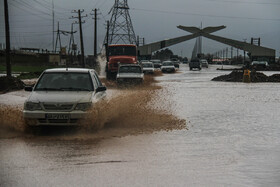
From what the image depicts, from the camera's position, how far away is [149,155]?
7.95 m

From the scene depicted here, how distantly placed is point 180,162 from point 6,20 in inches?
1055

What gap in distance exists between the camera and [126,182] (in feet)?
19.4

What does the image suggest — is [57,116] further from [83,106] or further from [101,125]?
[101,125]

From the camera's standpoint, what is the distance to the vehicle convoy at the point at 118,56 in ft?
120

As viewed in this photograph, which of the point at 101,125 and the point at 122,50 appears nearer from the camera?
the point at 101,125

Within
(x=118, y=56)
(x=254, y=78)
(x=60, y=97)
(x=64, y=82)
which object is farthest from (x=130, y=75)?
(x=60, y=97)

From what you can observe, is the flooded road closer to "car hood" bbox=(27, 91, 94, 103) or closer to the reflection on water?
the reflection on water

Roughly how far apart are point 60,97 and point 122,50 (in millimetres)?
27978

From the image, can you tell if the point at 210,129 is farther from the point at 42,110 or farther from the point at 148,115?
the point at 42,110

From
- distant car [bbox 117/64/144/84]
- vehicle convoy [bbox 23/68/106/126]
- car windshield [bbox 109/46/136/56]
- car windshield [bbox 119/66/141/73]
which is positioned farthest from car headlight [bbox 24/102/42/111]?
car windshield [bbox 109/46/136/56]

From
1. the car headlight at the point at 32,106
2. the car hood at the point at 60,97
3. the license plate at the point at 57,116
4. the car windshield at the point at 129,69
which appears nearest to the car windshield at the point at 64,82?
the car hood at the point at 60,97

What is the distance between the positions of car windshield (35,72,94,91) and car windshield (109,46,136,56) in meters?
26.1

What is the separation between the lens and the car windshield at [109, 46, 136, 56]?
3744 centimetres

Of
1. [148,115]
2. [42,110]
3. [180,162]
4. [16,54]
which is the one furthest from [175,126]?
[16,54]
